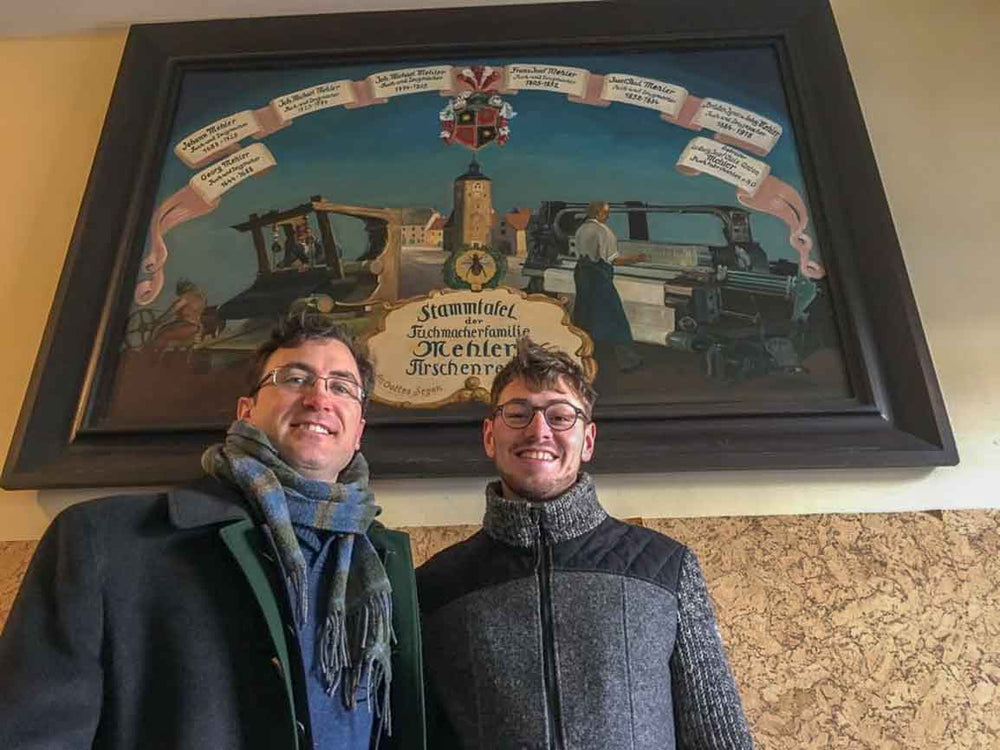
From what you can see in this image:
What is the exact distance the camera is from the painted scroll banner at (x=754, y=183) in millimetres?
1507

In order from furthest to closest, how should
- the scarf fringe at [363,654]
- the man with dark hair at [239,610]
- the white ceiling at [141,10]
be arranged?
the white ceiling at [141,10]
the scarf fringe at [363,654]
the man with dark hair at [239,610]

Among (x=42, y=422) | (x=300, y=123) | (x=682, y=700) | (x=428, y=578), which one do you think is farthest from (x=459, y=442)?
(x=300, y=123)

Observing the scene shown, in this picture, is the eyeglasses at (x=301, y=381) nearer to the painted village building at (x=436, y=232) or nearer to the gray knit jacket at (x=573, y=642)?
the gray knit jacket at (x=573, y=642)

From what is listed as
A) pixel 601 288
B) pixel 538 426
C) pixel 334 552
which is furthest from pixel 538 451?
pixel 601 288

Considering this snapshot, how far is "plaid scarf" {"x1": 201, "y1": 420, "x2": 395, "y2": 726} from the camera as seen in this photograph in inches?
34.2

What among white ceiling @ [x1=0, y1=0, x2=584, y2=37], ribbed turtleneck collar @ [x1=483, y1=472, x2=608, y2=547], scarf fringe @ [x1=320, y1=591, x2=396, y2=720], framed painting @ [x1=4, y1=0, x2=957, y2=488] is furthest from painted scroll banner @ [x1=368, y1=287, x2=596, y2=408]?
white ceiling @ [x1=0, y1=0, x2=584, y2=37]

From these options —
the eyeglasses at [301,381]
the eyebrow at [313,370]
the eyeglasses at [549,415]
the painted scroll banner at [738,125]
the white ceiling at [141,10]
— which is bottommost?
the eyeglasses at [549,415]

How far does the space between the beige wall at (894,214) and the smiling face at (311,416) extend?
34 centimetres

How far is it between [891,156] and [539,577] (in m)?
1.28

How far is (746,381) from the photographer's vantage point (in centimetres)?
137

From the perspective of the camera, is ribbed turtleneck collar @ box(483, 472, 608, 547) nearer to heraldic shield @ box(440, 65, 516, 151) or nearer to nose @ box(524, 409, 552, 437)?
nose @ box(524, 409, 552, 437)

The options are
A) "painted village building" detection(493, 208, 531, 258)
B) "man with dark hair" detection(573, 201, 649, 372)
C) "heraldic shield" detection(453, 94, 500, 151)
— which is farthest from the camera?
"heraldic shield" detection(453, 94, 500, 151)

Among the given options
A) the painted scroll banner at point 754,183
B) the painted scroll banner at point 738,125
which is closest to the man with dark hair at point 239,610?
the painted scroll banner at point 754,183

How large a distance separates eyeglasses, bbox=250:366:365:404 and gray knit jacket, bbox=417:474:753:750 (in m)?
0.25
